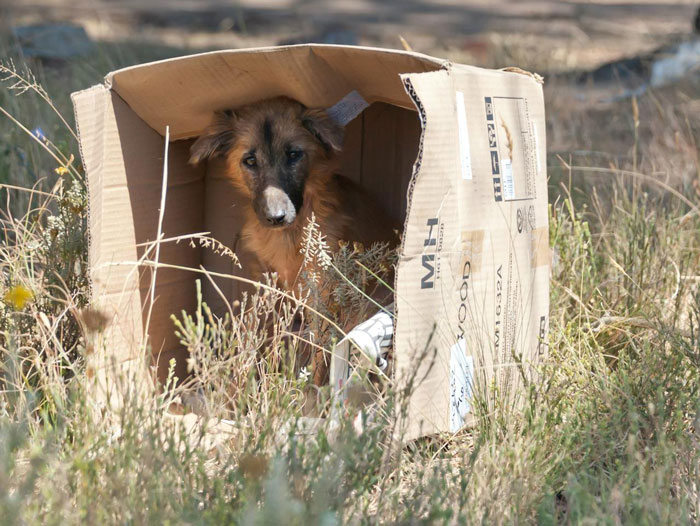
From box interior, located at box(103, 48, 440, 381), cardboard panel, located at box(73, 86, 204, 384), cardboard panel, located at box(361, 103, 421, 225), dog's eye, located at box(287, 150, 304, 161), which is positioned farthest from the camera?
cardboard panel, located at box(361, 103, 421, 225)

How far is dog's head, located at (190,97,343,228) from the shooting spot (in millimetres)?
3875

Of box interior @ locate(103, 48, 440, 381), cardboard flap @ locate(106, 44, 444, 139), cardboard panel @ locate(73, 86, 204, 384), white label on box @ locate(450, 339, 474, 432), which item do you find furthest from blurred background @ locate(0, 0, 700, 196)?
white label on box @ locate(450, 339, 474, 432)

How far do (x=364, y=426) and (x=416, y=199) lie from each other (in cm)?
71

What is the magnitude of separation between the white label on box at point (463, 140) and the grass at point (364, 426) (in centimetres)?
62

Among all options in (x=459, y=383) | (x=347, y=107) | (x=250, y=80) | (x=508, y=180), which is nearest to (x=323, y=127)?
(x=347, y=107)

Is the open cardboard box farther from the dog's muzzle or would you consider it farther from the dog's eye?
the dog's muzzle

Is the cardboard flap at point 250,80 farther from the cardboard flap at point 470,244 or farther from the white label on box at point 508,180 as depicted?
the white label on box at point 508,180

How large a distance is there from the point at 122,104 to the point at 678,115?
4.08 m

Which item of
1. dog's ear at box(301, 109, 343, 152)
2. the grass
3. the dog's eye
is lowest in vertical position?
the grass

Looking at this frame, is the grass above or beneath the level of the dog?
beneath

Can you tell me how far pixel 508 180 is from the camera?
118 inches

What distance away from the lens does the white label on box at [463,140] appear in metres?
2.75

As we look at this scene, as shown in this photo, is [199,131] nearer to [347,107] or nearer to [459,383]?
[347,107]

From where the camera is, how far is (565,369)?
320 centimetres
